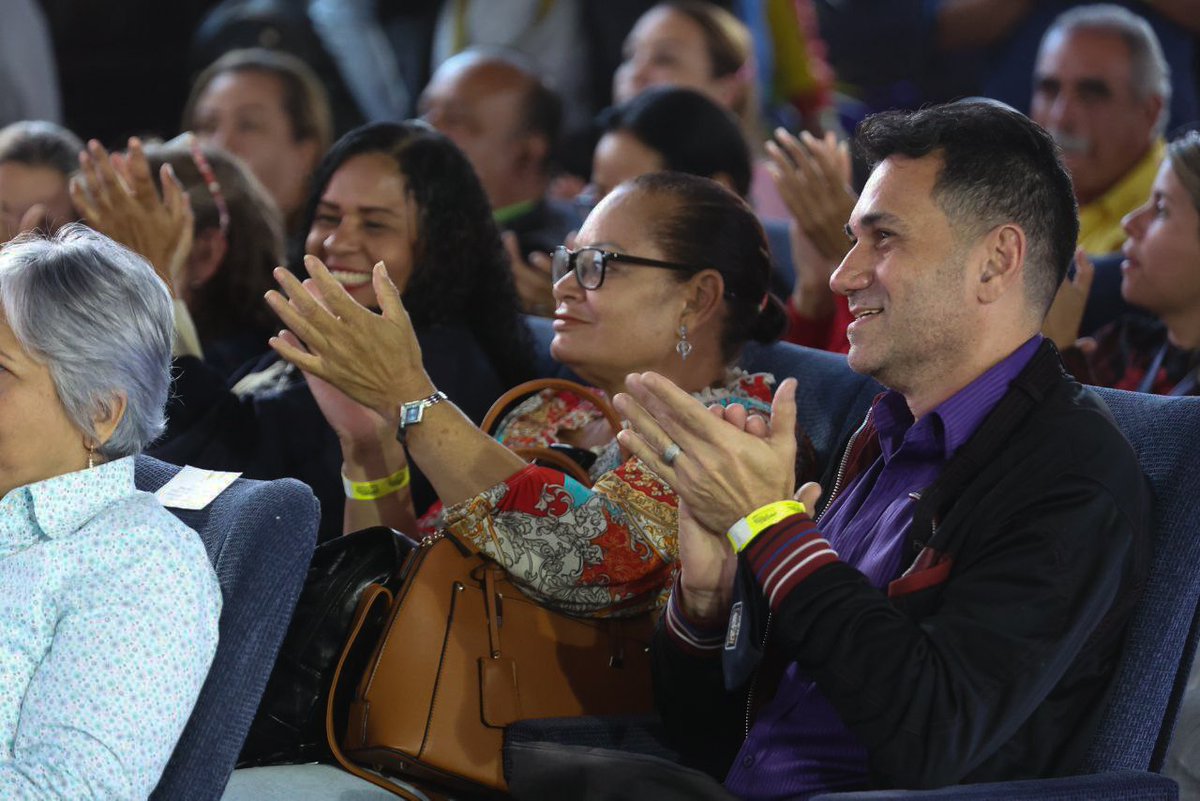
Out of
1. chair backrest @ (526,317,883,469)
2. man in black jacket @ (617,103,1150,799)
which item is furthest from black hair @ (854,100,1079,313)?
chair backrest @ (526,317,883,469)

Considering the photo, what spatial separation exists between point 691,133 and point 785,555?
2.44 m

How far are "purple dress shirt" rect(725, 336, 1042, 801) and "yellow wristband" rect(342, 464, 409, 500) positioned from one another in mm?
972

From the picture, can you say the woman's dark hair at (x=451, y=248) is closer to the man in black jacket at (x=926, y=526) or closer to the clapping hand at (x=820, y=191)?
the clapping hand at (x=820, y=191)

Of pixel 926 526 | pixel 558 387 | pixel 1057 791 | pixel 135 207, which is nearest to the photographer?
pixel 1057 791

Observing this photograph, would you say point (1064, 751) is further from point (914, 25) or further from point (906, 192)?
point (914, 25)

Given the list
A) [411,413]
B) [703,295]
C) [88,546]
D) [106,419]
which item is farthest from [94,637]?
[703,295]

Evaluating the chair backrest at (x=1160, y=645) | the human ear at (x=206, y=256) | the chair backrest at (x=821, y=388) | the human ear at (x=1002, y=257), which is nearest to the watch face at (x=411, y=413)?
the chair backrest at (x=821, y=388)

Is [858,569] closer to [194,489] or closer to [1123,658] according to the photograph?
[1123,658]

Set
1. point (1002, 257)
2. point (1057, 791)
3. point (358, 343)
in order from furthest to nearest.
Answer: point (358, 343)
point (1002, 257)
point (1057, 791)

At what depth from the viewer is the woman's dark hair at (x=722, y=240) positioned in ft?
9.12

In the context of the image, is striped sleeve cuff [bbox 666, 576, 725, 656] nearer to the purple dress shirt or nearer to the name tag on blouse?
the purple dress shirt

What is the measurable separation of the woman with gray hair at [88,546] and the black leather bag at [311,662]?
36cm

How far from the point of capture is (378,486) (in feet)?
9.27

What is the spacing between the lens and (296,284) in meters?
2.37
